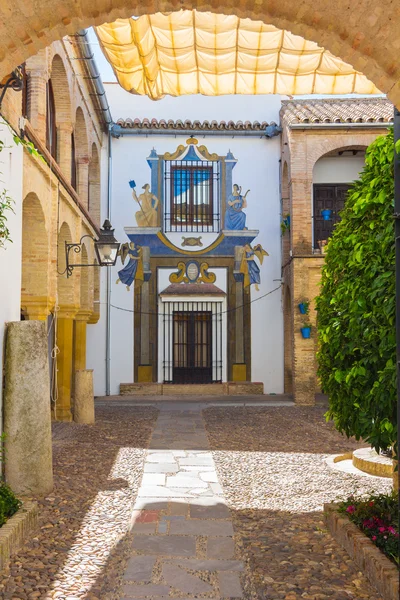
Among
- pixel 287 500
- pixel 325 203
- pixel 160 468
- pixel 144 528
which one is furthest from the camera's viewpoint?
pixel 325 203

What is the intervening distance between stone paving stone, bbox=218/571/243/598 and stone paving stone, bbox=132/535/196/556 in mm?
473

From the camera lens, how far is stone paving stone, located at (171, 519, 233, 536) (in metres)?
5.06

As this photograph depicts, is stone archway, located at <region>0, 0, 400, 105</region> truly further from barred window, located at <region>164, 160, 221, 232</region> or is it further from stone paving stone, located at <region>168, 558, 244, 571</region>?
barred window, located at <region>164, 160, 221, 232</region>

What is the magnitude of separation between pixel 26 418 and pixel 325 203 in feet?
40.8

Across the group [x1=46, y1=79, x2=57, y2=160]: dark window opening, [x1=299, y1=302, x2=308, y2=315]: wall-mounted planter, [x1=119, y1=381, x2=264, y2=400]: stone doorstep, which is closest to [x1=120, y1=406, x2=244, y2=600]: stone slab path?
[x1=46, y1=79, x2=57, y2=160]: dark window opening

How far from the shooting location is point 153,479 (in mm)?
6996

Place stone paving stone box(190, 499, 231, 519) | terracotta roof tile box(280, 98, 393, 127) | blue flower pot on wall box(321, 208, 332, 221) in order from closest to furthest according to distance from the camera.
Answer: stone paving stone box(190, 499, 231, 519)
terracotta roof tile box(280, 98, 393, 127)
blue flower pot on wall box(321, 208, 332, 221)

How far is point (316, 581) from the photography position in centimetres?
400

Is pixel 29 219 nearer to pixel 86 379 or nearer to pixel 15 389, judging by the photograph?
pixel 86 379

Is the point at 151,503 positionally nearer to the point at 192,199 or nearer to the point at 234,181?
the point at 192,199

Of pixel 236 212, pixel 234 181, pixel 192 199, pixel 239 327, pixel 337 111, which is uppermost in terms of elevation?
pixel 337 111

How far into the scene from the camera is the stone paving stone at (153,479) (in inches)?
269

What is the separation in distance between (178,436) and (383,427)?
20.8 ft

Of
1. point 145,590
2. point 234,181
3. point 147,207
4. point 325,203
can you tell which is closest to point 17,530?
point 145,590
